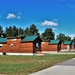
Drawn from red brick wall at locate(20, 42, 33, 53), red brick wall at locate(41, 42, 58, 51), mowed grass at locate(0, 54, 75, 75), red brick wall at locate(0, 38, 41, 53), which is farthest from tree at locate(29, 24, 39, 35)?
mowed grass at locate(0, 54, 75, 75)

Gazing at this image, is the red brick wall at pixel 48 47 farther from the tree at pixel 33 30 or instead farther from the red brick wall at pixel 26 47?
the tree at pixel 33 30

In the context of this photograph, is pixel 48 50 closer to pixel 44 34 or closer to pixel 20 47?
pixel 20 47

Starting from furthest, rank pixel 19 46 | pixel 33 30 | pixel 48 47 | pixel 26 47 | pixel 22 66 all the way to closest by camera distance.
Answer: pixel 33 30 < pixel 48 47 < pixel 19 46 < pixel 26 47 < pixel 22 66

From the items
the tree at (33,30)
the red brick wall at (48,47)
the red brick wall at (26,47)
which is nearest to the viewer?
the red brick wall at (26,47)

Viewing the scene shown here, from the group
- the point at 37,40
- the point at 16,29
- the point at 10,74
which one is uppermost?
the point at 16,29

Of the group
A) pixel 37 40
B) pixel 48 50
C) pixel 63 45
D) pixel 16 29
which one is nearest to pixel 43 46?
pixel 48 50

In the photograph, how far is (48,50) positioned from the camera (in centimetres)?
6994

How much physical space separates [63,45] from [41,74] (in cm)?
8822

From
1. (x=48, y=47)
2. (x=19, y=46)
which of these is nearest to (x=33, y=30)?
(x=48, y=47)

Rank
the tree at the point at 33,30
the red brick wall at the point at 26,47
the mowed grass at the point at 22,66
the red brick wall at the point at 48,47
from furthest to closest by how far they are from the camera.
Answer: the tree at the point at 33,30
the red brick wall at the point at 48,47
the red brick wall at the point at 26,47
the mowed grass at the point at 22,66

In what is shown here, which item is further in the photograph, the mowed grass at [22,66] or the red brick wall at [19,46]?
the red brick wall at [19,46]

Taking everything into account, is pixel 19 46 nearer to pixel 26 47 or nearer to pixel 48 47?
pixel 26 47

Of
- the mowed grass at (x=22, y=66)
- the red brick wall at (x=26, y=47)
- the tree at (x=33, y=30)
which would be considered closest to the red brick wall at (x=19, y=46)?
the red brick wall at (x=26, y=47)

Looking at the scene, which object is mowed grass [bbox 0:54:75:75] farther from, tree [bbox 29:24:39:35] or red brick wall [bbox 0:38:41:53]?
tree [bbox 29:24:39:35]
